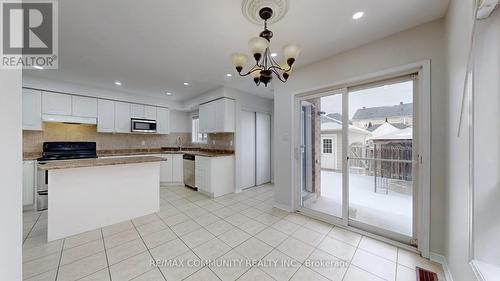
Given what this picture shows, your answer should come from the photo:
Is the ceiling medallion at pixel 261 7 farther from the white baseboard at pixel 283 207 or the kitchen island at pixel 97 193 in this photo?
the white baseboard at pixel 283 207

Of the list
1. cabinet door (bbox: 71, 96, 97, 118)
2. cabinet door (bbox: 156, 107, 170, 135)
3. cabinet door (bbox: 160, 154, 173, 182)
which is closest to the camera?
cabinet door (bbox: 71, 96, 97, 118)

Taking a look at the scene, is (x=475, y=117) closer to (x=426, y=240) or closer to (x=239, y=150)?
(x=426, y=240)

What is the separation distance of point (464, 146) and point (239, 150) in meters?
3.65

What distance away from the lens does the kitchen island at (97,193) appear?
7.55 ft

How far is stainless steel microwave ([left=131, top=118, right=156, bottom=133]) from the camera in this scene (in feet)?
15.5

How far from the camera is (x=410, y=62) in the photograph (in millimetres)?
2021

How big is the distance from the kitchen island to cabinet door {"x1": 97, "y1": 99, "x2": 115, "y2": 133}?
2.16 metres

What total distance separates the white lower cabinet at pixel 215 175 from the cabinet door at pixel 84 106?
2.71m

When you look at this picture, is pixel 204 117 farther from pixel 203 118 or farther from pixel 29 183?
pixel 29 183

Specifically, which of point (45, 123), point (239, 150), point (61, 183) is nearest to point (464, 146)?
point (239, 150)

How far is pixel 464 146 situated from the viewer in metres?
1.32

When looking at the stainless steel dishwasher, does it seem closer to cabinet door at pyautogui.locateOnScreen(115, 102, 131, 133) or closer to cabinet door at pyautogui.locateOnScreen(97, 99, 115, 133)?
cabinet door at pyautogui.locateOnScreen(115, 102, 131, 133)

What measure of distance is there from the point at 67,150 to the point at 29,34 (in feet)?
9.67

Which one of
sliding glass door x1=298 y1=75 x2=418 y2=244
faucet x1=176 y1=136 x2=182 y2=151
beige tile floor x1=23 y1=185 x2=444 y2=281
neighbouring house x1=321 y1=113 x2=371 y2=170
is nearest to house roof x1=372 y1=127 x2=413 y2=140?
sliding glass door x1=298 y1=75 x2=418 y2=244
